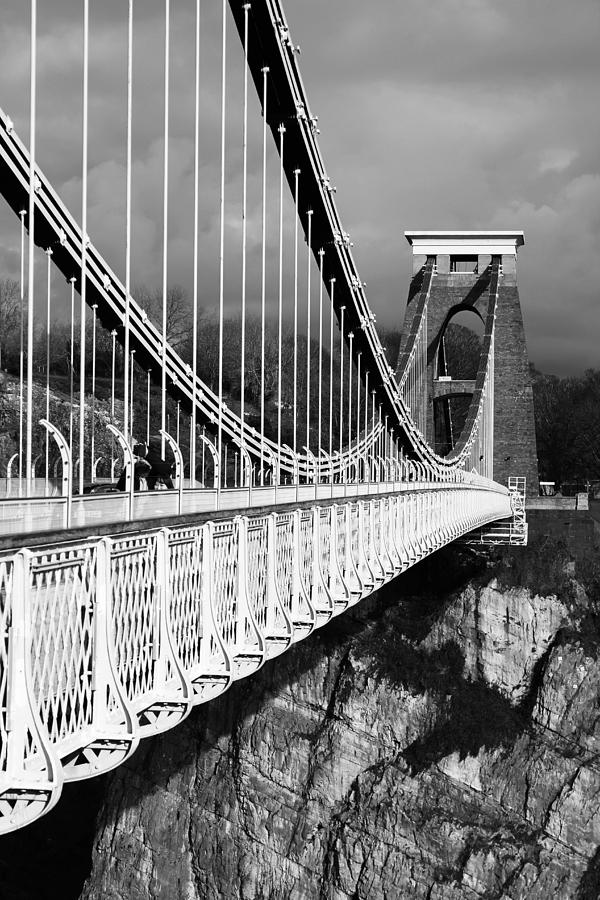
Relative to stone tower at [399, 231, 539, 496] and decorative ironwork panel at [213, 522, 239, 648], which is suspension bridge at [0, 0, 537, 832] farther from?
stone tower at [399, 231, 539, 496]

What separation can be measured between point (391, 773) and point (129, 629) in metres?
23.2

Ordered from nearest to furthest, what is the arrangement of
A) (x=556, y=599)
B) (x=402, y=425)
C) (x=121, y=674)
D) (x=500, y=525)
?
1. (x=121, y=674)
2. (x=402, y=425)
3. (x=556, y=599)
4. (x=500, y=525)

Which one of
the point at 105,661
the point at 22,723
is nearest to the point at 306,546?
the point at 105,661

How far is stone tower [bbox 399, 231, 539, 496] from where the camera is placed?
4553 cm

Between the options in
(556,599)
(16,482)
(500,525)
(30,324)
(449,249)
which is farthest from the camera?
(449,249)

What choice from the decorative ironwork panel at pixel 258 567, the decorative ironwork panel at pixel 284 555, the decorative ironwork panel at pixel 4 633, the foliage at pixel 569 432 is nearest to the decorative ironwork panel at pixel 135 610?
the decorative ironwork panel at pixel 4 633

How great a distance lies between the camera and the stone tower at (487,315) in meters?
45.5

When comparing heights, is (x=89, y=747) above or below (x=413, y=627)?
above

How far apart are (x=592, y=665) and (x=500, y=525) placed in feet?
28.0

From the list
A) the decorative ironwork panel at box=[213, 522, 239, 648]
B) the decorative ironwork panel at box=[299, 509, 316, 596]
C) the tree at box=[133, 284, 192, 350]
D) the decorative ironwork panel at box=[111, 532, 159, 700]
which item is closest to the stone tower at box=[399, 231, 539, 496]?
the tree at box=[133, 284, 192, 350]

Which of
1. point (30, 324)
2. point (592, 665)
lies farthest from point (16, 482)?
point (592, 665)

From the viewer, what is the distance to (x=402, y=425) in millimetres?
27625

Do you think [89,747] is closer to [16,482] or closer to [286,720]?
[16,482]

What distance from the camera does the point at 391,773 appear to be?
28.6 m
